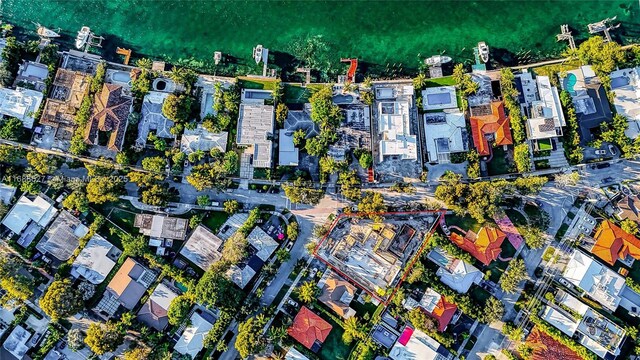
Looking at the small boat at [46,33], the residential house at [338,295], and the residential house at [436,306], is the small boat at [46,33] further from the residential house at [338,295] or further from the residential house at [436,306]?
the residential house at [436,306]

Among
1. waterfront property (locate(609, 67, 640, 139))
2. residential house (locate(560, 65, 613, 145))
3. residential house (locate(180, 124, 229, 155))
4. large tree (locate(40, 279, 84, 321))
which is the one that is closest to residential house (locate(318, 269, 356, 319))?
residential house (locate(180, 124, 229, 155))

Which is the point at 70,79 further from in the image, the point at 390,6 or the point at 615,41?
the point at 615,41

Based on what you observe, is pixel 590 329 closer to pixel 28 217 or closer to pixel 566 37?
pixel 566 37

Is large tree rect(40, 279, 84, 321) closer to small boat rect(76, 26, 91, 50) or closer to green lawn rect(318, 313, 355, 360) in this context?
green lawn rect(318, 313, 355, 360)

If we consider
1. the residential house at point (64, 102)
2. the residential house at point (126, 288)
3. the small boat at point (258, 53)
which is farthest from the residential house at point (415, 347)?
the residential house at point (64, 102)

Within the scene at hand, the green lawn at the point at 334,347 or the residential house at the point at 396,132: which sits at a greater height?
the residential house at the point at 396,132
